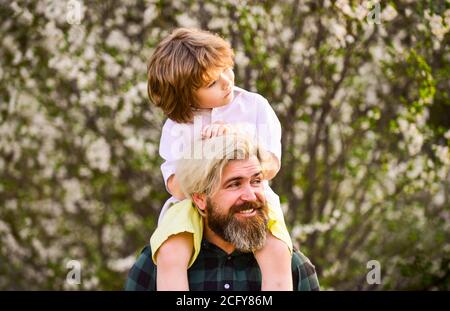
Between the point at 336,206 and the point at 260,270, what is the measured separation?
13.4ft

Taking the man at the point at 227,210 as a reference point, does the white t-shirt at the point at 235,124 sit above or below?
above

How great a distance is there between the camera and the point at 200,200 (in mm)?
3043

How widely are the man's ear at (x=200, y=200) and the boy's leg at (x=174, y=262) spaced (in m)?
0.10

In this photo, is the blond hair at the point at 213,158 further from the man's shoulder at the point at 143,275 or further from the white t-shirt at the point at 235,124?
the man's shoulder at the point at 143,275

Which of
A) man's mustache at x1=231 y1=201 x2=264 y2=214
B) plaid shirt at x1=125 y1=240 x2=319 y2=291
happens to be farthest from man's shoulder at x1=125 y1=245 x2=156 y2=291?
man's mustache at x1=231 y1=201 x2=264 y2=214

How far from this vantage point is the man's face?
2.94m

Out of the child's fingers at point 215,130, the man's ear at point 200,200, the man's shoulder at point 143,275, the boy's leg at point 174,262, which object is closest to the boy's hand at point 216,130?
the child's fingers at point 215,130

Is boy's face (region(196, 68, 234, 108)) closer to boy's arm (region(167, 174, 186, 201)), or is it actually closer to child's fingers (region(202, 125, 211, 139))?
child's fingers (region(202, 125, 211, 139))

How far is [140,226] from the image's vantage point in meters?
7.70

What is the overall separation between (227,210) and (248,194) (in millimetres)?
92

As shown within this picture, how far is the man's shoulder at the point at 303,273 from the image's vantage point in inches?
125

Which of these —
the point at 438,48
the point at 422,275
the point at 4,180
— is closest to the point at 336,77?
the point at 438,48
